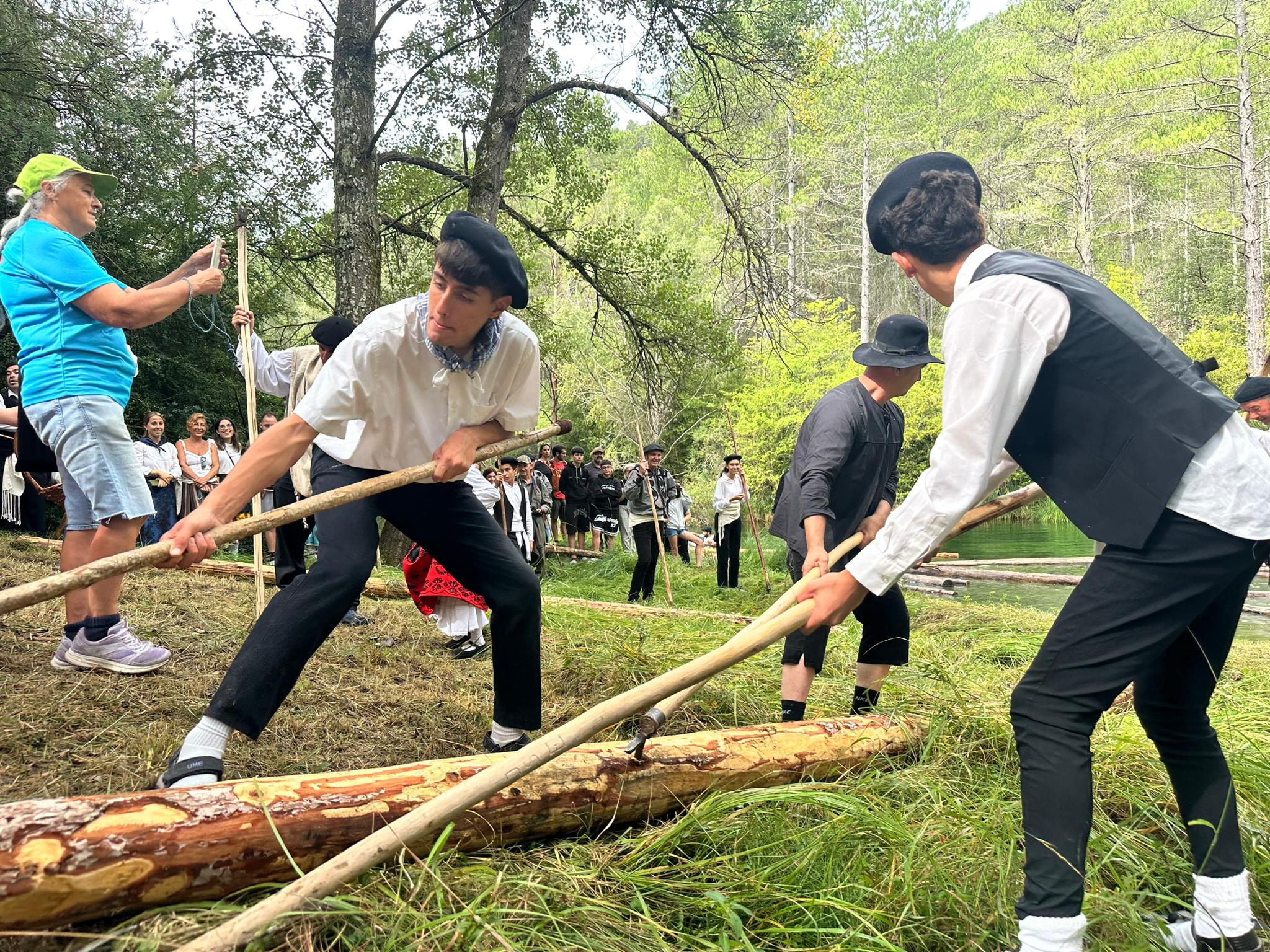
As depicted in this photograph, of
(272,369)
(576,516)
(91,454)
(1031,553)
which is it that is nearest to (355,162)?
(272,369)

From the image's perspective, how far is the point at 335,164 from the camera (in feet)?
29.8

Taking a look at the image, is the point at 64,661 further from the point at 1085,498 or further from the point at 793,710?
the point at 1085,498

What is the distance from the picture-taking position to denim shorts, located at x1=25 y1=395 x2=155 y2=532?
325 cm

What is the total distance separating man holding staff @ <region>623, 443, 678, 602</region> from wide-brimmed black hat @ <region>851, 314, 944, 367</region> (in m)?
5.86

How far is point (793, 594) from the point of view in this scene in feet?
7.25

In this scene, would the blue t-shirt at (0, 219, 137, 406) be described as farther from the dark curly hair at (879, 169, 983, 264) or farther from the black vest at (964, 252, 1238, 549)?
→ the black vest at (964, 252, 1238, 549)

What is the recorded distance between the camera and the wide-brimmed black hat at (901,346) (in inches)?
140

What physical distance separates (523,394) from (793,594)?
129 centimetres


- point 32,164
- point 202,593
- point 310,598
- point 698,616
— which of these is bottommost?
point 698,616

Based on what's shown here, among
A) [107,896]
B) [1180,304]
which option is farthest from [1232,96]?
[107,896]

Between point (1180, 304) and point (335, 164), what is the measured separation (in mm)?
30491

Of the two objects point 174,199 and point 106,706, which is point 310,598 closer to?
point 106,706

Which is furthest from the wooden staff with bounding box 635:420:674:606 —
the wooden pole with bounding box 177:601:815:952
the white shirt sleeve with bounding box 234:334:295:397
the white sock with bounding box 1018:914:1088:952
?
the white sock with bounding box 1018:914:1088:952

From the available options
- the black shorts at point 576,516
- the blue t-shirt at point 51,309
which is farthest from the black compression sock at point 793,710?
the black shorts at point 576,516
